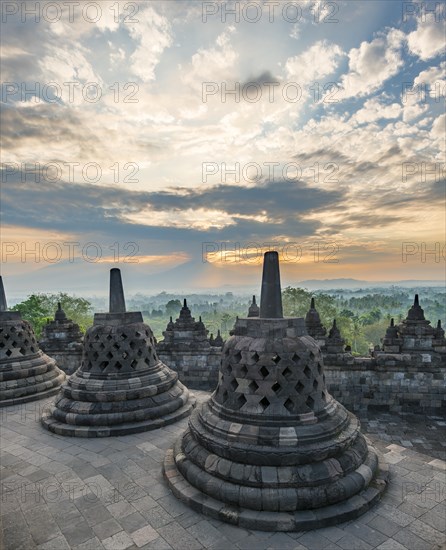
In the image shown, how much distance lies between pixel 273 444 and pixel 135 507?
2426 mm

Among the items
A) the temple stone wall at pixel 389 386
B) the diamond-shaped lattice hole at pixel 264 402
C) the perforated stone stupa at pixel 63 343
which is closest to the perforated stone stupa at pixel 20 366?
the perforated stone stupa at pixel 63 343

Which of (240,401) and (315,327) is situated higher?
(240,401)

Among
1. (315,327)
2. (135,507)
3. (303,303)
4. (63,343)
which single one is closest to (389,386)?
(315,327)

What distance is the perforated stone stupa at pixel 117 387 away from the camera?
26.7 ft

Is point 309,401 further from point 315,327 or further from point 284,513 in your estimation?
point 315,327

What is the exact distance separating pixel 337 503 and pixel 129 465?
12.9ft

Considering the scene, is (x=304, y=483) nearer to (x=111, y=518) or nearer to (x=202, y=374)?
(x=111, y=518)

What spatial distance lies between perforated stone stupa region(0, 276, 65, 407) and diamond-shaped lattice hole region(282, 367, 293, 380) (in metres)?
9.21

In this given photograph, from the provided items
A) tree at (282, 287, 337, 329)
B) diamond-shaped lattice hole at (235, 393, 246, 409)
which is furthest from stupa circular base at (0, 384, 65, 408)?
tree at (282, 287, 337, 329)

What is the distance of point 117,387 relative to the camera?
28.2 ft

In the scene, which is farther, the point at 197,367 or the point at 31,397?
the point at 197,367

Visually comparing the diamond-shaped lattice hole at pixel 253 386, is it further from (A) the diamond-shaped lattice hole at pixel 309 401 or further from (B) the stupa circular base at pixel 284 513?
(B) the stupa circular base at pixel 284 513

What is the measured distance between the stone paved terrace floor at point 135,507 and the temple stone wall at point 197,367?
8.27 metres

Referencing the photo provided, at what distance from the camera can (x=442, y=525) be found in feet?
15.4
